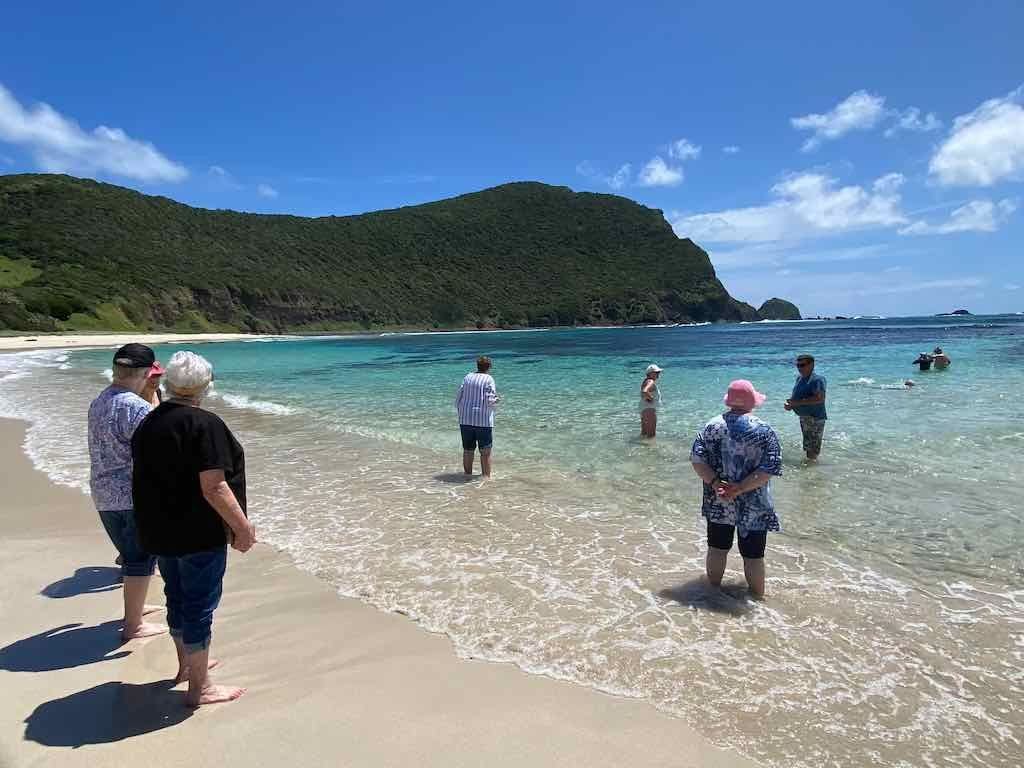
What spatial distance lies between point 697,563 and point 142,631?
458 cm

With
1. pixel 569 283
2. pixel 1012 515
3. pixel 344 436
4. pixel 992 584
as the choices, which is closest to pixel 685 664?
pixel 992 584

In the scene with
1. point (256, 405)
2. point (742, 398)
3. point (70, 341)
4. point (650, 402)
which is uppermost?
point (70, 341)

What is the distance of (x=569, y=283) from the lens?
147875 mm

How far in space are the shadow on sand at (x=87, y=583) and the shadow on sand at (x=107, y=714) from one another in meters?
1.82

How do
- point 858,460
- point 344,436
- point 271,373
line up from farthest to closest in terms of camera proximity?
point 271,373, point 344,436, point 858,460

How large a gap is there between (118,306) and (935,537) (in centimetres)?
8305

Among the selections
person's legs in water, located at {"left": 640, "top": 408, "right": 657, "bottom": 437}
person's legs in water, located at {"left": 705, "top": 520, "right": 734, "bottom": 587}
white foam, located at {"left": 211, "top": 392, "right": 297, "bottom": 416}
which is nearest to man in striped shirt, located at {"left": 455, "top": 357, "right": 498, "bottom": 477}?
person's legs in water, located at {"left": 640, "top": 408, "right": 657, "bottom": 437}

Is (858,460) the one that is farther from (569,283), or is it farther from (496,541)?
(569,283)

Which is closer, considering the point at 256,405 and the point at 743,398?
the point at 743,398

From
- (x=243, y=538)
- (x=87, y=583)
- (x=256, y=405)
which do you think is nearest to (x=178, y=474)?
Result: (x=243, y=538)

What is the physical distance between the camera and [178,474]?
118 inches

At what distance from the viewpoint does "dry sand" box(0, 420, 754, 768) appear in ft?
9.90

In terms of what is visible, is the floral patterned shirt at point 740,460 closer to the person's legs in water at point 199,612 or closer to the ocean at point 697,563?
the ocean at point 697,563

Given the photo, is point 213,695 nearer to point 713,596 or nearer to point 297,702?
point 297,702
